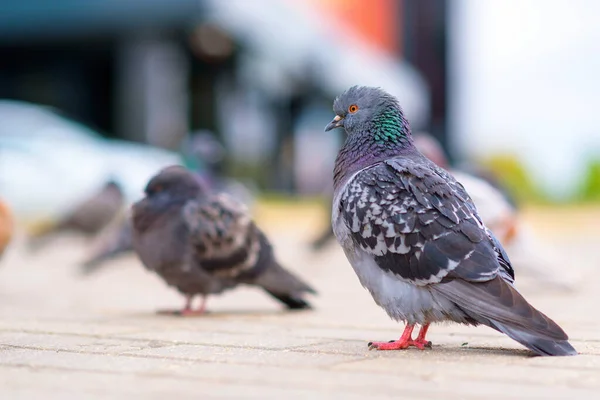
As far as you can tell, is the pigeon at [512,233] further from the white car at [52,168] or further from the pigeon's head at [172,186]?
the white car at [52,168]

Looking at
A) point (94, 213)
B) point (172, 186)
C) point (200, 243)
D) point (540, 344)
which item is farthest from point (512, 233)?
point (94, 213)

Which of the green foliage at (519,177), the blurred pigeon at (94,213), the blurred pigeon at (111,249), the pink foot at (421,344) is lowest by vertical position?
the green foliage at (519,177)

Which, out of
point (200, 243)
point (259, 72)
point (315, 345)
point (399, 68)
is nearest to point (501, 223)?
point (200, 243)

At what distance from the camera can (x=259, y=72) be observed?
2556cm

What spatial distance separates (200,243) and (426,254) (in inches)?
91.1

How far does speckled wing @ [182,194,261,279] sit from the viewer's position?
20.1ft

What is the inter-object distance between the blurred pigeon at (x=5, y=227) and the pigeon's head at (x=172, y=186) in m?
1.41

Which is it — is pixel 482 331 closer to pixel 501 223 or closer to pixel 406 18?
pixel 501 223

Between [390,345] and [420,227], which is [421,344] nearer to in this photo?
[390,345]

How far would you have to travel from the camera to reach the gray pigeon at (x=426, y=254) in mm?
3941

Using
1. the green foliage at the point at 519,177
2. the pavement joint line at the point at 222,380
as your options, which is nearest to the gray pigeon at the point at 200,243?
the pavement joint line at the point at 222,380

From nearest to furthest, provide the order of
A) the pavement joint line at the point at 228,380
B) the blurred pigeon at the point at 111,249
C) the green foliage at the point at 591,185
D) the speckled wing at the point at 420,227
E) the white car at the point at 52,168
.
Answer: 1. the pavement joint line at the point at 228,380
2. the speckled wing at the point at 420,227
3. the blurred pigeon at the point at 111,249
4. the white car at the point at 52,168
5. the green foliage at the point at 591,185

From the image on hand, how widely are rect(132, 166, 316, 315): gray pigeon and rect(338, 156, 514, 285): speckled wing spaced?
6.22 ft

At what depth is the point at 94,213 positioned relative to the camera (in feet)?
34.1
